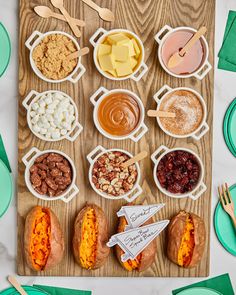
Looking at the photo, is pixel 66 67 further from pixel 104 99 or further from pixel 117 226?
pixel 117 226

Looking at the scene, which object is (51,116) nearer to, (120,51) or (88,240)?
(120,51)

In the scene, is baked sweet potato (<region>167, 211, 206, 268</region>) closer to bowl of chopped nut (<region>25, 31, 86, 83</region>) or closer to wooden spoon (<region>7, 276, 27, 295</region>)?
wooden spoon (<region>7, 276, 27, 295</region>)

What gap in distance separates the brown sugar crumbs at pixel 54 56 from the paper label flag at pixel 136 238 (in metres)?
0.65

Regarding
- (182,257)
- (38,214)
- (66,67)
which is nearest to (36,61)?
(66,67)

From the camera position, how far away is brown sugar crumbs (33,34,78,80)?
1970 mm

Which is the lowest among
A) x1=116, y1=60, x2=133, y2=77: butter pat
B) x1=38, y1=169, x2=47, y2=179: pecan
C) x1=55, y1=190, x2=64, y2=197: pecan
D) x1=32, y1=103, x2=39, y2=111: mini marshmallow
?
x1=55, y1=190, x2=64, y2=197: pecan

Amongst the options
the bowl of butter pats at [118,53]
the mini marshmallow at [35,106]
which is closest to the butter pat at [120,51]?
the bowl of butter pats at [118,53]

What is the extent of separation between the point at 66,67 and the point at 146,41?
342 millimetres

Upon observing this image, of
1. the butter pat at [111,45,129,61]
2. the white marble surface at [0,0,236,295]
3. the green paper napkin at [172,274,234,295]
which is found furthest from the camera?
the green paper napkin at [172,274,234,295]

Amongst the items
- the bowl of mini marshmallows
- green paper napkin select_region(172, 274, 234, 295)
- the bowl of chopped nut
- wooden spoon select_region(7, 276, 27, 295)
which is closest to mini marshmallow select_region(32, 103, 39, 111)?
the bowl of mini marshmallows

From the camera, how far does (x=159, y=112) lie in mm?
2018

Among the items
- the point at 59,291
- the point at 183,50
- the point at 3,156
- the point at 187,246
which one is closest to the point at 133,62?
the point at 183,50

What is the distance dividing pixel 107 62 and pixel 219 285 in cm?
103

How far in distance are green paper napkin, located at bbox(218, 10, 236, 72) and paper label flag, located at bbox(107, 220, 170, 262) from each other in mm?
698
